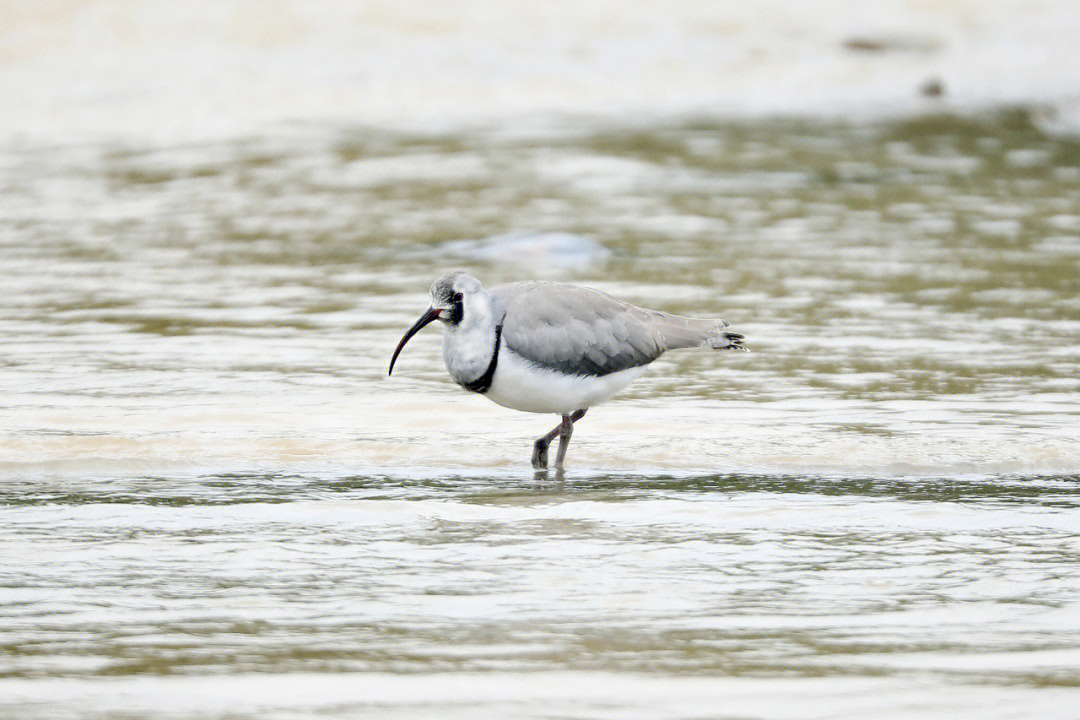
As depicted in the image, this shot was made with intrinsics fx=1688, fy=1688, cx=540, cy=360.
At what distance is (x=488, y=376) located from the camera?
7.19 m

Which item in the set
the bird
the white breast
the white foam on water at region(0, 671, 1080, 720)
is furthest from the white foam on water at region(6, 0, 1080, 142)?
the white foam on water at region(0, 671, 1080, 720)

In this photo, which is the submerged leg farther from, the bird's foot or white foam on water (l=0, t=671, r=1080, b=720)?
white foam on water (l=0, t=671, r=1080, b=720)

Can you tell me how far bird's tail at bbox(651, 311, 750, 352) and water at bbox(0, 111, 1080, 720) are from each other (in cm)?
42

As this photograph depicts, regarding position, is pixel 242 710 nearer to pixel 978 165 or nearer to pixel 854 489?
pixel 854 489

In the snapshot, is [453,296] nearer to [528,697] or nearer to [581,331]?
[581,331]

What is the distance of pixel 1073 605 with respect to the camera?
17.8 ft

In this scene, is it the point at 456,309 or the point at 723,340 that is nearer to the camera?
the point at 456,309

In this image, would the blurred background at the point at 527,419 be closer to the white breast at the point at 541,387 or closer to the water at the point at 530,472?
the water at the point at 530,472

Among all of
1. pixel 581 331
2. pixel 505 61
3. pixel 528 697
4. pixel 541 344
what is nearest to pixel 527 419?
pixel 581 331

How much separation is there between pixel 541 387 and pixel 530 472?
0.42 metres

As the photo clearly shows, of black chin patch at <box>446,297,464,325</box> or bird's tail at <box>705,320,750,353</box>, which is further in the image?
bird's tail at <box>705,320,750,353</box>

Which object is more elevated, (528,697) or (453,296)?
(453,296)

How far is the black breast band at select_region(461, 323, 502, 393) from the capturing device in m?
7.17

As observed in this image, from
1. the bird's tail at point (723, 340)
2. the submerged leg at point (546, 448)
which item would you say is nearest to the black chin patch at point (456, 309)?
the submerged leg at point (546, 448)
